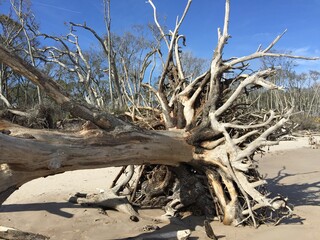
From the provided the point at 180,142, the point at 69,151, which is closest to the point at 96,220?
the point at 69,151

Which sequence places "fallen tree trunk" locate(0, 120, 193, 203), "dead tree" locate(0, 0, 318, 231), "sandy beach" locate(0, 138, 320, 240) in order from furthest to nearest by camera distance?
"sandy beach" locate(0, 138, 320, 240), "dead tree" locate(0, 0, 318, 231), "fallen tree trunk" locate(0, 120, 193, 203)

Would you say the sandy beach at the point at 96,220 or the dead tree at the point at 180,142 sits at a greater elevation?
the dead tree at the point at 180,142

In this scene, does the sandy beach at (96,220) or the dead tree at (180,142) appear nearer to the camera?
the dead tree at (180,142)

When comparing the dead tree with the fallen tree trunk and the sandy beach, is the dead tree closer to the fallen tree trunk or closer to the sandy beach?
the fallen tree trunk

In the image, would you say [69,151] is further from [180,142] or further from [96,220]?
[180,142]

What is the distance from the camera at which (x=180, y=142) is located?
5.64 m

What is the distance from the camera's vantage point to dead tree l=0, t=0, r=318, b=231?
4004 mm

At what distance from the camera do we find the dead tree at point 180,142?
4004mm

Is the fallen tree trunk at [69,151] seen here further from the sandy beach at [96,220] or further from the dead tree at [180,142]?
the sandy beach at [96,220]

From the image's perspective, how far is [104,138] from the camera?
458 centimetres

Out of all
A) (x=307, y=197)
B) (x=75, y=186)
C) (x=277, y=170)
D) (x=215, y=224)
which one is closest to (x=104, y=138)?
(x=215, y=224)

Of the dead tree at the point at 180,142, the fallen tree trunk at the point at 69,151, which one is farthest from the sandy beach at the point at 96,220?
the fallen tree trunk at the point at 69,151

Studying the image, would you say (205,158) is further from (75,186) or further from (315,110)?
(315,110)

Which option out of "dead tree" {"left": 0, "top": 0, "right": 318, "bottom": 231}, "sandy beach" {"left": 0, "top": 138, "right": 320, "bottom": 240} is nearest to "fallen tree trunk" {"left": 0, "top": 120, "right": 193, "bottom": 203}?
"dead tree" {"left": 0, "top": 0, "right": 318, "bottom": 231}
